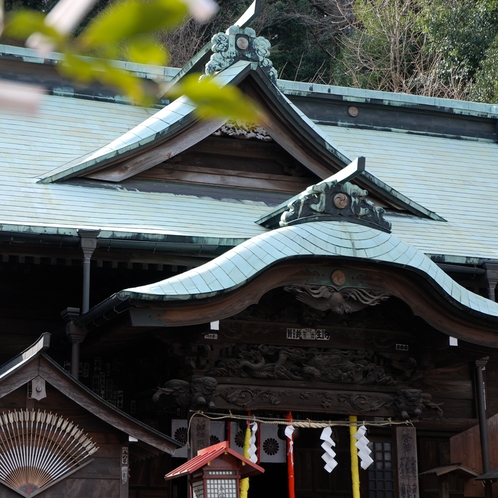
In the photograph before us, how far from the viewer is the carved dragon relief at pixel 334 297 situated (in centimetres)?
853

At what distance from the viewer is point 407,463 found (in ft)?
30.1

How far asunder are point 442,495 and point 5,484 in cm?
528

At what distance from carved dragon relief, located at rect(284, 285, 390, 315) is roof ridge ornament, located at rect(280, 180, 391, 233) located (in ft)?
2.25

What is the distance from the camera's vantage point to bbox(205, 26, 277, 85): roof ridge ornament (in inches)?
449

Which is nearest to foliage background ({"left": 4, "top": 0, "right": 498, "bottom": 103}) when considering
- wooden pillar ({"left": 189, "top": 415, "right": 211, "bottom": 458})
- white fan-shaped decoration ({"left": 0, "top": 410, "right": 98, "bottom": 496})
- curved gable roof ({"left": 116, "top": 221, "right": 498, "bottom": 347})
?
curved gable roof ({"left": 116, "top": 221, "right": 498, "bottom": 347})

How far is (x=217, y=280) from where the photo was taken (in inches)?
315

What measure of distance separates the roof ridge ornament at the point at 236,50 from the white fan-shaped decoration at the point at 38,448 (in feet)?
18.6

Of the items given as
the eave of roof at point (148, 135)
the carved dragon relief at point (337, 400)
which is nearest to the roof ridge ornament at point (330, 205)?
the carved dragon relief at point (337, 400)

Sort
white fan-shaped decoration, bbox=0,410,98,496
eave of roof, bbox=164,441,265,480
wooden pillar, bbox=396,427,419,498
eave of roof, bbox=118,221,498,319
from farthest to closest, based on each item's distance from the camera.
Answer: wooden pillar, bbox=396,427,419,498
eave of roof, bbox=118,221,498,319
eave of roof, bbox=164,441,265,480
white fan-shaped decoration, bbox=0,410,98,496

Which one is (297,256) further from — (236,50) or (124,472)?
(236,50)

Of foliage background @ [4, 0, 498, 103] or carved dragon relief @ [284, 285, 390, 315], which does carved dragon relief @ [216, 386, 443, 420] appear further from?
foliage background @ [4, 0, 498, 103]

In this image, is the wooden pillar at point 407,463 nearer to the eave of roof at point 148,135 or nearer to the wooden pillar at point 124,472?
the wooden pillar at point 124,472

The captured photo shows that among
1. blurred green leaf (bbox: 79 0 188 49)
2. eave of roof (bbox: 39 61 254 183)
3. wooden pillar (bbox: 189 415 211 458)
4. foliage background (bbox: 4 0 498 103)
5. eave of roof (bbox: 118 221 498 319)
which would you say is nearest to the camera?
blurred green leaf (bbox: 79 0 188 49)

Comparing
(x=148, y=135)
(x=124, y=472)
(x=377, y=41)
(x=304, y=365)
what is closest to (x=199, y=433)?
(x=304, y=365)
